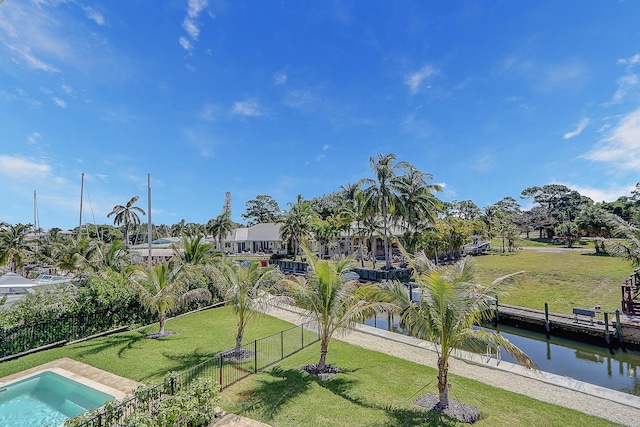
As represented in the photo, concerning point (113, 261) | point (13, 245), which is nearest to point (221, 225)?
Result: point (13, 245)

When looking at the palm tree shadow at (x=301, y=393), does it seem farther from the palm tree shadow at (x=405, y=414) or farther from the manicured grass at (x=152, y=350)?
the manicured grass at (x=152, y=350)

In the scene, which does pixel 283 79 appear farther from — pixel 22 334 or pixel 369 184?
pixel 22 334

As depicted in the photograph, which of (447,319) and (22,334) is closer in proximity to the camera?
(447,319)

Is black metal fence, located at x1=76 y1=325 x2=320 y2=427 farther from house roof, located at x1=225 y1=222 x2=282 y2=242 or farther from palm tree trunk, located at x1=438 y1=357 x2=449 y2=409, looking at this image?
house roof, located at x1=225 y1=222 x2=282 y2=242

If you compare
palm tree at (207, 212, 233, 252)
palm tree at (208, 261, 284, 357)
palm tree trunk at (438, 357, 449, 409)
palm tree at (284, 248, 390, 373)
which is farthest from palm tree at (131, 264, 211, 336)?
palm tree at (207, 212, 233, 252)

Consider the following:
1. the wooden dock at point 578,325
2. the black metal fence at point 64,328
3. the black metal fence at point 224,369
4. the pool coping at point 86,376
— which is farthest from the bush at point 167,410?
the wooden dock at point 578,325

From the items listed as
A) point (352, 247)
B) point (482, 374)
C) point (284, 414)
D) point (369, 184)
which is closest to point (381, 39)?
point (369, 184)

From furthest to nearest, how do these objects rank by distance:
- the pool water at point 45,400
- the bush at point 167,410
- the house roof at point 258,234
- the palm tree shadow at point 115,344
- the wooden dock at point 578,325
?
the house roof at point 258,234 → the wooden dock at point 578,325 → the palm tree shadow at point 115,344 → the pool water at point 45,400 → the bush at point 167,410

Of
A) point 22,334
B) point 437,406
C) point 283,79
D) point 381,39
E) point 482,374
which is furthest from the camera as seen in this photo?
point 283,79
